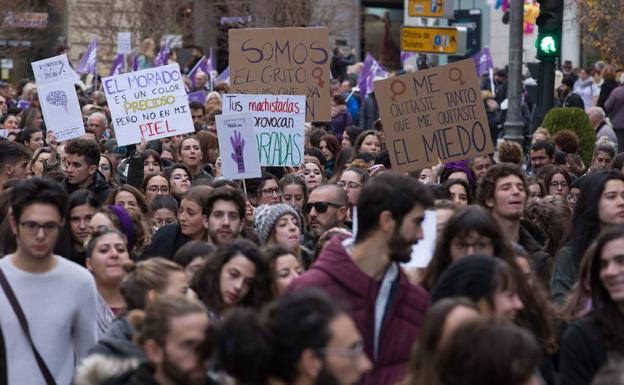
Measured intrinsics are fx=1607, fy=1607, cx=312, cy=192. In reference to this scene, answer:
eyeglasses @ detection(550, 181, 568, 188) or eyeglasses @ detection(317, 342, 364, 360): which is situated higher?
eyeglasses @ detection(317, 342, 364, 360)

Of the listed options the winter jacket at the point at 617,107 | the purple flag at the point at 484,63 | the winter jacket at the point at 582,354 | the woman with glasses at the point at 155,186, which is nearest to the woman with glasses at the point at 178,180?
the woman with glasses at the point at 155,186

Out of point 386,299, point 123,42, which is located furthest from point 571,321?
point 123,42

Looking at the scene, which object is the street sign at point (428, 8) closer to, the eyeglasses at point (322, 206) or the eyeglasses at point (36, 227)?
the eyeglasses at point (322, 206)

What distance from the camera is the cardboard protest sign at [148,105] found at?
1541 centimetres

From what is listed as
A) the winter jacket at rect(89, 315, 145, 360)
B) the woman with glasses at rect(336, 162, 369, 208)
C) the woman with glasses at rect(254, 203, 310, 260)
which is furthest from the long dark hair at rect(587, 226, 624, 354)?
the woman with glasses at rect(336, 162, 369, 208)

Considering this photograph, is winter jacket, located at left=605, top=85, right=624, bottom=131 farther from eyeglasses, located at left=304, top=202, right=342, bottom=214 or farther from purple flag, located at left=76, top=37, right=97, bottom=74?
eyeglasses, located at left=304, top=202, right=342, bottom=214

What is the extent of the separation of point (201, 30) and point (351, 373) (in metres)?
43.2

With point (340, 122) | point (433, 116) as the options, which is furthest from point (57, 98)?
point (340, 122)

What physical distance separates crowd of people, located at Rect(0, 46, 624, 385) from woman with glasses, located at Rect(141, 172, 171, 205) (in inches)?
41.1

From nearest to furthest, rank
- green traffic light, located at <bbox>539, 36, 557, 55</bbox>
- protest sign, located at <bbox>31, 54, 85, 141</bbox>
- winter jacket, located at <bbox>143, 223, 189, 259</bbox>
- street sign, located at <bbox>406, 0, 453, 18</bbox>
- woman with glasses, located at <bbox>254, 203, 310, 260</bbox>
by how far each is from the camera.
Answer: woman with glasses, located at <bbox>254, 203, 310, 260</bbox>, winter jacket, located at <bbox>143, 223, 189, 259</bbox>, protest sign, located at <bbox>31, 54, 85, 141</bbox>, green traffic light, located at <bbox>539, 36, 557, 55</bbox>, street sign, located at <bbox>406, 0, 453, 18</bbox>

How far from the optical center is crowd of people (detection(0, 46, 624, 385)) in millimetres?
4949

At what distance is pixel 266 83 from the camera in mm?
14922

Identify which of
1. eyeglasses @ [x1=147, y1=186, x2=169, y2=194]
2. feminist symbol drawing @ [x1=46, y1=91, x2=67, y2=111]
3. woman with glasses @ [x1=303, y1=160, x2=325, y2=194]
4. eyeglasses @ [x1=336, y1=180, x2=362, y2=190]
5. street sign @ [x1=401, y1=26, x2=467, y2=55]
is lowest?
woman with glasses @ [x1=303, y1=160, x2=325, y2=194]

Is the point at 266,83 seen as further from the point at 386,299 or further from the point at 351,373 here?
the point at 351,373
